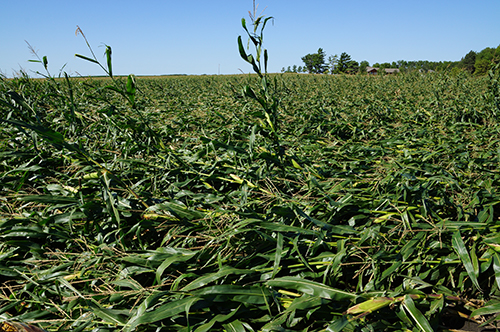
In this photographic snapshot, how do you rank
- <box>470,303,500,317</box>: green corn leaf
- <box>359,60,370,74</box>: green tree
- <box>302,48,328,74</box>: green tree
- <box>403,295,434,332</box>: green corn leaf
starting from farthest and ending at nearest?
<box>302,48,328,74</box>: green tree < <box>359,60,370,74</box>: green tree < <box>470,303,500,317</box>: green corn leaf < <box>403,295,434,332</box>: green corn leaf

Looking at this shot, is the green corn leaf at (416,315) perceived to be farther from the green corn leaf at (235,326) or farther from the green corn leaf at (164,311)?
the green corn leaf at (164,311)

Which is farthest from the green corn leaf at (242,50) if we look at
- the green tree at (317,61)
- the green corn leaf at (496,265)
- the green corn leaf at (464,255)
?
the green tree at (317,61)

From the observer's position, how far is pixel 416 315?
1333 mm

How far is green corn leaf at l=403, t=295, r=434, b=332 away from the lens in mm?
1295

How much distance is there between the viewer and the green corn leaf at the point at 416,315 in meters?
1.30

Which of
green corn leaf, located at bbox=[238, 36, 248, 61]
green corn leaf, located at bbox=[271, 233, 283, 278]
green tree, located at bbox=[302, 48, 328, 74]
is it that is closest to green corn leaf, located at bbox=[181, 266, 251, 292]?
green corn leaf, located at bbox=[271, 233, 283, 278]

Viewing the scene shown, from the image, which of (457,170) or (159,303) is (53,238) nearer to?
(159,303)

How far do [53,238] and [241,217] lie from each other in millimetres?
1436

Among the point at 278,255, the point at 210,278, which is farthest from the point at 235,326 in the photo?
the point at 278,255

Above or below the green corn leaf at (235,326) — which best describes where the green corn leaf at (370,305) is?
above

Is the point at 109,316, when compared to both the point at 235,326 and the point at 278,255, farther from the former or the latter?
the point at 278,255

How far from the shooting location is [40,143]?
3285 millimetres

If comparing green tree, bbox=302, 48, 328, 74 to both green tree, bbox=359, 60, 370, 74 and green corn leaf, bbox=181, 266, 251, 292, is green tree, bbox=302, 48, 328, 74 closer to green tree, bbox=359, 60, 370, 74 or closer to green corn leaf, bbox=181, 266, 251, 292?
green tree, bbox=359, 60, 370, 74

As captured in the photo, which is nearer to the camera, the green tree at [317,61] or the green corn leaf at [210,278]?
the green corn leaf at [210,278]
